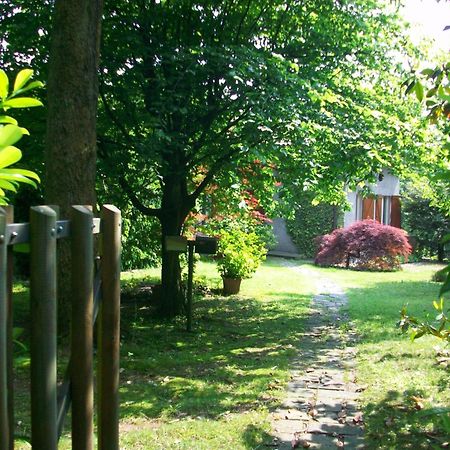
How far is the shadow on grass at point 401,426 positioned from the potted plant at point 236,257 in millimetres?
8307

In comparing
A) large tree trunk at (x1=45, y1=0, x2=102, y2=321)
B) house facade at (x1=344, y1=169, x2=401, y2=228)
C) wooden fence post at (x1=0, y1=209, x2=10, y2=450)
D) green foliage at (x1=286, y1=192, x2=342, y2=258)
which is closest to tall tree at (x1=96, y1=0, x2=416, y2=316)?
large tree trunk at (x1=45, y1=0, x2=102, y2=321)

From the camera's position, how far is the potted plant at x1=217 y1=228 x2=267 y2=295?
1396 cm

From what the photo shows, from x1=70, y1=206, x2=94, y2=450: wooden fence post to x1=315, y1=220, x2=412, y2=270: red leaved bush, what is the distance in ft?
65.0

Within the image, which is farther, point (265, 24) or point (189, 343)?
point (265, 24)

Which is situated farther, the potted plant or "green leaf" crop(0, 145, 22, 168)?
the potted plant

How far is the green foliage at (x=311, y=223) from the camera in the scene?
25.2 meters

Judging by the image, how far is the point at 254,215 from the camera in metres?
16.2

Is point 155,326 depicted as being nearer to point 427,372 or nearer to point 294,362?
point 294,362

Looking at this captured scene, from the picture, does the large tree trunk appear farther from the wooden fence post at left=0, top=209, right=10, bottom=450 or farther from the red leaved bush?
the red leaved bush

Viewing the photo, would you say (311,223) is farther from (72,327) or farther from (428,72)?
(72,327)

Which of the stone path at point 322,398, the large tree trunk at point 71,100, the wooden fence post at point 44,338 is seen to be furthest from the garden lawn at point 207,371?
the wooden fence post at point 44,338

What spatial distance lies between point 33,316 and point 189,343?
21.7 feet

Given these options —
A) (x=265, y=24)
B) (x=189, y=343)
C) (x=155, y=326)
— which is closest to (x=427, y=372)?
(x=189, y=343)

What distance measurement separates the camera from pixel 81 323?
2.39 meters
